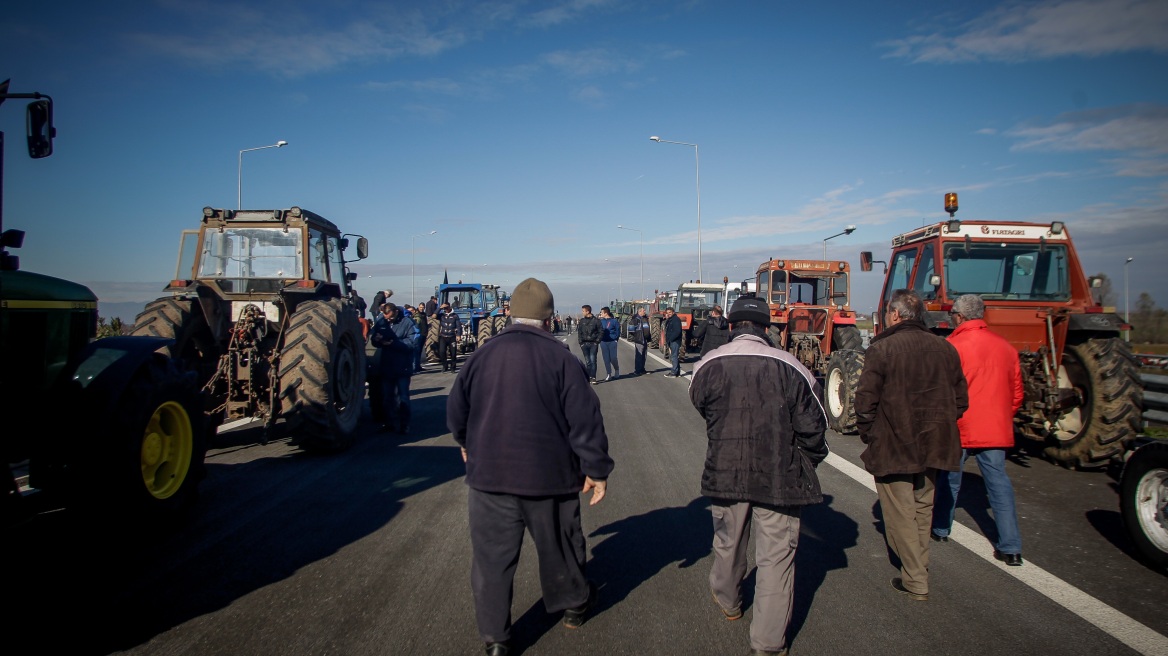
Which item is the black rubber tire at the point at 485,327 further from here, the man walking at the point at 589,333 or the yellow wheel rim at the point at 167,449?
the yellow wheel rim at the point at 167,449

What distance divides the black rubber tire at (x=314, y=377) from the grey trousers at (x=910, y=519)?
5.54m

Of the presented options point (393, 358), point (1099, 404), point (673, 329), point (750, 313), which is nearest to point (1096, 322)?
point (1099, 404)

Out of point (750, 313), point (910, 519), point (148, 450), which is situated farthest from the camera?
point (148, 450)

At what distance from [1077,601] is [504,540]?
134 inches

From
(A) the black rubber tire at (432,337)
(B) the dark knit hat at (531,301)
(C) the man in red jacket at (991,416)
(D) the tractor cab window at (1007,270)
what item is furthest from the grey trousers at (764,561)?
(A) the black rubber tire at (432,337)

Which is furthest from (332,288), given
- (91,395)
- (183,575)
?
(183,575)

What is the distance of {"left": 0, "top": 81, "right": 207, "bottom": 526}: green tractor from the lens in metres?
4.30

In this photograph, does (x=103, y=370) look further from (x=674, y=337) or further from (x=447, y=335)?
(x=674, y=337)

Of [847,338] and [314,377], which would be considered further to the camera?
[847,338]

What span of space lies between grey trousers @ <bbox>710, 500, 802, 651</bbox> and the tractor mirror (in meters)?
4.66

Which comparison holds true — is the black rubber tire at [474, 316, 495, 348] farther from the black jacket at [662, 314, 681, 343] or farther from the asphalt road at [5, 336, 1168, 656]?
the asphalt road at [5, 336, 1168, 656]

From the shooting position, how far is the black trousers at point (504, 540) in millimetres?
Answer: 3346

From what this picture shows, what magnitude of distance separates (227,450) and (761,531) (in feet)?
22.6

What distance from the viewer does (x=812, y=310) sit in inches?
595
